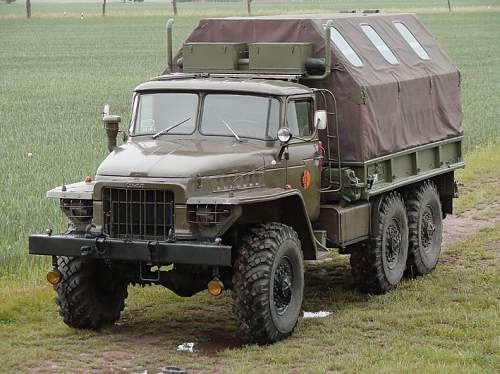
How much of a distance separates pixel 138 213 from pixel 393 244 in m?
4.13

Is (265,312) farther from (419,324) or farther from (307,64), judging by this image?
(307,64)

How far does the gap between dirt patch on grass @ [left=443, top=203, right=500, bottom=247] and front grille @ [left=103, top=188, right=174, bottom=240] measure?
22.4ft

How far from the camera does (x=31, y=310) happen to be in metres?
13.0

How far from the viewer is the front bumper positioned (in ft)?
36.2

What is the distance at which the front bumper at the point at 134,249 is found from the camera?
36.2 ft

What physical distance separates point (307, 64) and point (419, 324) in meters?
2.99

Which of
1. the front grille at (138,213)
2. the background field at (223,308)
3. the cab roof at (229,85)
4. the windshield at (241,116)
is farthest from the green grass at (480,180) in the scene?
the front grille at (138,213)

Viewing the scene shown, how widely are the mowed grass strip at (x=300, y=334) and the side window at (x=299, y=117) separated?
5.95 feet

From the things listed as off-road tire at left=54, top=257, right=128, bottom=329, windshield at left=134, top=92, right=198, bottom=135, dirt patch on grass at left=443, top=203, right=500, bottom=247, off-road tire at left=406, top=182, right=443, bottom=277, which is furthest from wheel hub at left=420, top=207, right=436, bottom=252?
off-road tire at left=54, top=257, right=128, bottom=329

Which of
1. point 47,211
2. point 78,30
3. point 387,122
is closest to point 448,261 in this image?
point 387,122

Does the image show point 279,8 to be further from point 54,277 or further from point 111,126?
point 54,277

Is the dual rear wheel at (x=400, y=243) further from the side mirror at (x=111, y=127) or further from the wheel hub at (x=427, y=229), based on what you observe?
the side mirror at (x=111, y=127)

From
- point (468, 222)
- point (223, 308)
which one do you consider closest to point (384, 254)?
point (223, 308)

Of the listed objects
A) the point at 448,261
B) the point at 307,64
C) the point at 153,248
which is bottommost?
the point at 448,261
